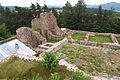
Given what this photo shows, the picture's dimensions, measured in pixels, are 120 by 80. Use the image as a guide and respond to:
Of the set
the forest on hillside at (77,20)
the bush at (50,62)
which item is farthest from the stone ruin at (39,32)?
the bush at (50,62)

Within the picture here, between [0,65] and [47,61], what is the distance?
93.3 inches

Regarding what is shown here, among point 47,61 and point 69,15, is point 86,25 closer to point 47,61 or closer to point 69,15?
point 69,15

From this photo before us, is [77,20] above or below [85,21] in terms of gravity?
above

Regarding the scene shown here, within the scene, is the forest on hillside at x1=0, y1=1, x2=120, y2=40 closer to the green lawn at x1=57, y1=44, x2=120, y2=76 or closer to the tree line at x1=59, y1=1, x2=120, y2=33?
the tree line at x1=59, y1=1, x2=120, y2=33

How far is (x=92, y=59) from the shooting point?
1628 centimetres

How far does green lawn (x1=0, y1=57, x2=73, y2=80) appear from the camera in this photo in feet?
34.6

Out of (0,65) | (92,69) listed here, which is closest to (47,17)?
(92,69)

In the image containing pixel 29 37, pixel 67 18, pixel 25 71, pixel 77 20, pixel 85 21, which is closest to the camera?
pixel 25 71

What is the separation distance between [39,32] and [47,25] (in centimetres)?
243

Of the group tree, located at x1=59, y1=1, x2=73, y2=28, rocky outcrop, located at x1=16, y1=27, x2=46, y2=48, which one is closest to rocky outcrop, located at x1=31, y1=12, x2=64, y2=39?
rocky outcrop, located at x1=16, y1=27, x2=46, y2=48

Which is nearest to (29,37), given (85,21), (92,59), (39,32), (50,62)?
(39,32)

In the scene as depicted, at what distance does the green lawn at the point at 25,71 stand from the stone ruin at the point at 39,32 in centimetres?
1067

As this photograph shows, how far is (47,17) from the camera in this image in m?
28.5

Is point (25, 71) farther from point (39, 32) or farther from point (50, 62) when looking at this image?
point (39, 32)
